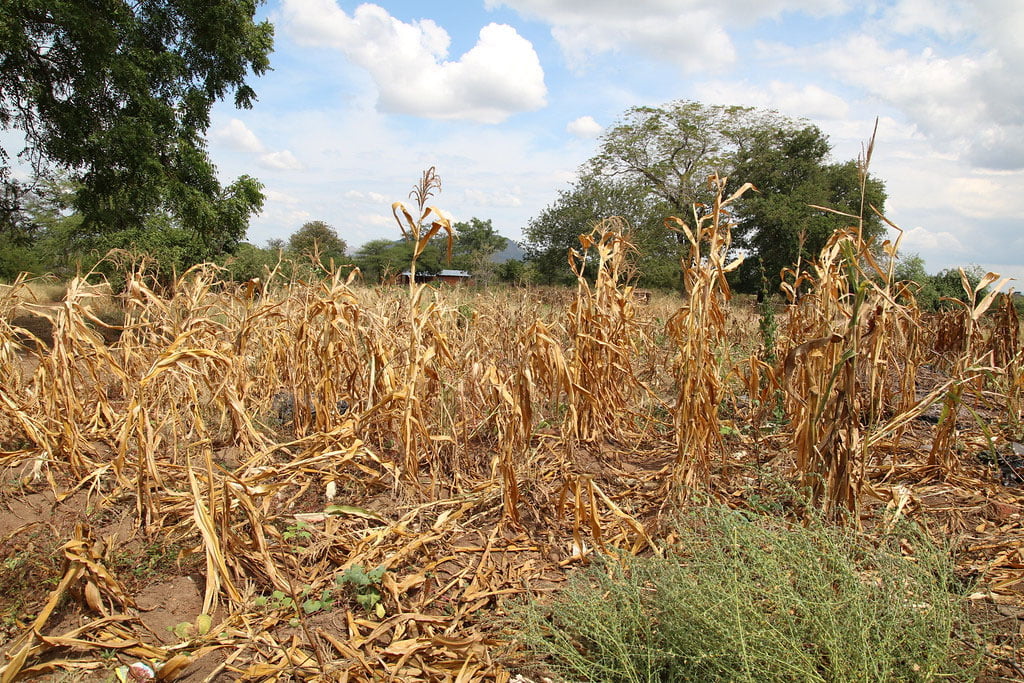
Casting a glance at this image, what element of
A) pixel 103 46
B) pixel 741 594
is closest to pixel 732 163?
pixel 103 46

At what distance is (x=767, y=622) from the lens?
1438mm

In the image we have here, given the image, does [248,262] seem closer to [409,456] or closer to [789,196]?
[409,456]

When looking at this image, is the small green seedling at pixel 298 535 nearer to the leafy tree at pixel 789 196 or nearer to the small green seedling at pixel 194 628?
the small green seedling at pixel 194 628

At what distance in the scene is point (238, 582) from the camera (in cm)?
210

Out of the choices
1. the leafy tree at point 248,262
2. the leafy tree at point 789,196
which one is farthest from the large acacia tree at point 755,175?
the leafy tree at point 248,262

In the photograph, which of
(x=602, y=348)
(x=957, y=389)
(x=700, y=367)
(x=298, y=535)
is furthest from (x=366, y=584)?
(x=957, y=389)

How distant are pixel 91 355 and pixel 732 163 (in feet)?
94.7

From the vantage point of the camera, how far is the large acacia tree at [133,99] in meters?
9.39

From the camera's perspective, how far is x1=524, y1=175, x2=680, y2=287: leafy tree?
2277 cm

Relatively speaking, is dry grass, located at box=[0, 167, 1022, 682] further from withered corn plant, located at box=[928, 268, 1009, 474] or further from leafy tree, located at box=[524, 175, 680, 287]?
leafy tree, located at box=[524, 175, 680, 287]

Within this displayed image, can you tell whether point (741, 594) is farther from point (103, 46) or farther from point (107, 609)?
point (103, 46)

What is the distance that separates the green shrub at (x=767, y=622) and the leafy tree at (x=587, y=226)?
821 inches

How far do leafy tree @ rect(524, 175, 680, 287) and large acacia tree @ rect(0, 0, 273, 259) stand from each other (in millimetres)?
12923

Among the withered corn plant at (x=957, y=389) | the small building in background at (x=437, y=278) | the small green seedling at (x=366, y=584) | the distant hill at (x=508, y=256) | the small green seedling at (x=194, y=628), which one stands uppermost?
the distant hill at (x=508, y=256)
